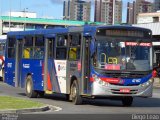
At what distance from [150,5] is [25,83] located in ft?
338

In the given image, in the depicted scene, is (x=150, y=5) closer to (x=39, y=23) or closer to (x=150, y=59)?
(x=39, y=23)

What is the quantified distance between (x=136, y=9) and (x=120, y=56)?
3645 inches

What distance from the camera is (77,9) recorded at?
481ft

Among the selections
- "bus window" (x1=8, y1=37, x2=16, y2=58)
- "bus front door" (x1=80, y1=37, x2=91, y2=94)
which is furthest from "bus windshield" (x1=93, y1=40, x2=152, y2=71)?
"bus window" (x1=8, y1=37, x2=16, y2=58)

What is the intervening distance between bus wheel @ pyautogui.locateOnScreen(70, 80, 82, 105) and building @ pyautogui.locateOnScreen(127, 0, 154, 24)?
79699 millimetres

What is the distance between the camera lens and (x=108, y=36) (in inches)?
824

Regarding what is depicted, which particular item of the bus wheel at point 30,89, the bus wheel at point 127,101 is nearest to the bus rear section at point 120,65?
the bus wheel at point 127,101

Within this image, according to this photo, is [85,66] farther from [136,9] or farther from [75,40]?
[136,9]

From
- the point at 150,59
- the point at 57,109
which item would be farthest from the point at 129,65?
the point at 57,109

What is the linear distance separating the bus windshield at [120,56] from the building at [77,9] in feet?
387

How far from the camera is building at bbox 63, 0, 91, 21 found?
14200 cm

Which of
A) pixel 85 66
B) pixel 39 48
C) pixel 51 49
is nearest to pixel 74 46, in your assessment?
pixel 85 66

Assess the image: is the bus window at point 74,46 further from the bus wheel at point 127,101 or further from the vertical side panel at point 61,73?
the bus wheel at point 127,101

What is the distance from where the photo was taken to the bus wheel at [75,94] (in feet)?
70.8
